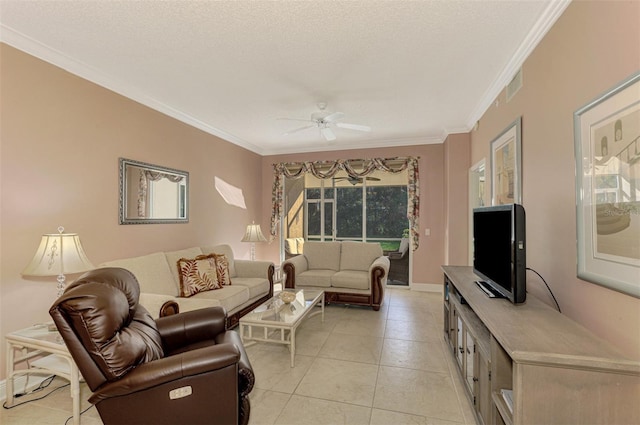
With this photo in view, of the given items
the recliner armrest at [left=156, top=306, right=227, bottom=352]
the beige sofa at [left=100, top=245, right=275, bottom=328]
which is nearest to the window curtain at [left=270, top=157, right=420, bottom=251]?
the beige sofa at [left=100, top=245, right=275, bottom=328]

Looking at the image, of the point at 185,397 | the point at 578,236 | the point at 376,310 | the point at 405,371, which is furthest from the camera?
the point at 376,310

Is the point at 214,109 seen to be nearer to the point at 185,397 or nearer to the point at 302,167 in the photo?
the point at 302,167

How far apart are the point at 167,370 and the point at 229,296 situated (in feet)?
6.15

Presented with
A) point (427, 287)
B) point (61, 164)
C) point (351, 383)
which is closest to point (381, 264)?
point (427, 287)

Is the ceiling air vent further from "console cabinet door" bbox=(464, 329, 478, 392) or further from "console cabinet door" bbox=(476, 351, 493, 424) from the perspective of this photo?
"console cabinet door" bbox=(476, 351, 493, 424)

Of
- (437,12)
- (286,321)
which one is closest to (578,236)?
(437,12)

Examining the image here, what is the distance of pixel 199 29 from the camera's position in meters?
2.22

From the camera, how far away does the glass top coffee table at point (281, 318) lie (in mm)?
2697

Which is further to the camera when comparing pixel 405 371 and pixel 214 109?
pixel 214 109

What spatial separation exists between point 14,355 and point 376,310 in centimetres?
377

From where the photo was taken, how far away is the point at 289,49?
8.14 ft

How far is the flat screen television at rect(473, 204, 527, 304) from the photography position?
1748mm

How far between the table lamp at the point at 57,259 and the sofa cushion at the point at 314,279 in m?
2.81

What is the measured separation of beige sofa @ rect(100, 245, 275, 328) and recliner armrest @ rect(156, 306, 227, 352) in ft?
1.62
